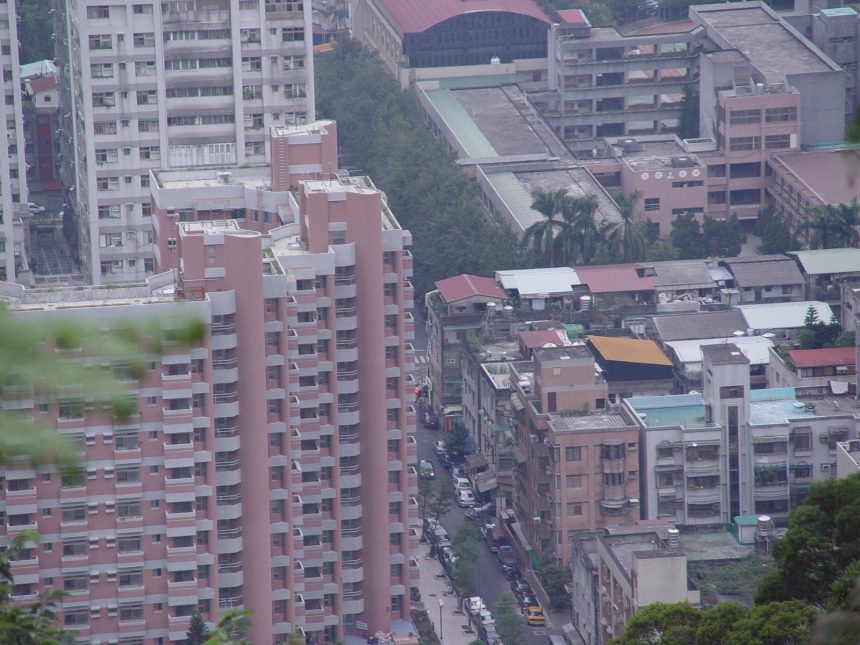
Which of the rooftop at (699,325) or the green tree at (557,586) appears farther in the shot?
the rooftop at (699,325)

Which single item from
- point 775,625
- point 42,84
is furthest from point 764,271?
point 775,625

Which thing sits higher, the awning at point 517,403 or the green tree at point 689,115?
the green tree at point 689,115

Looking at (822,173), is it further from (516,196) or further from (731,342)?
(731,342)

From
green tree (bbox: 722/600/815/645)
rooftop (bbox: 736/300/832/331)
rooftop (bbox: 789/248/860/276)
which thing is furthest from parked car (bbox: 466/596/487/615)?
green tree (bbox: 722/600/815/645)

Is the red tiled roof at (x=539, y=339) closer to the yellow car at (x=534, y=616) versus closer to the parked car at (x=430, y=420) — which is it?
the parked car at (x=430, y=420)

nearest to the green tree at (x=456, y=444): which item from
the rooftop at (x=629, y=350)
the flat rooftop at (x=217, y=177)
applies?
the rooftop at (x=629, y=350)

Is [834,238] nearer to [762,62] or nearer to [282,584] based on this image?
[762,62]

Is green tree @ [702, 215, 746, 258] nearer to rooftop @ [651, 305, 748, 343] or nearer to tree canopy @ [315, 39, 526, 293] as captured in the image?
tree canopy @ [315, 39, 526, 293]
